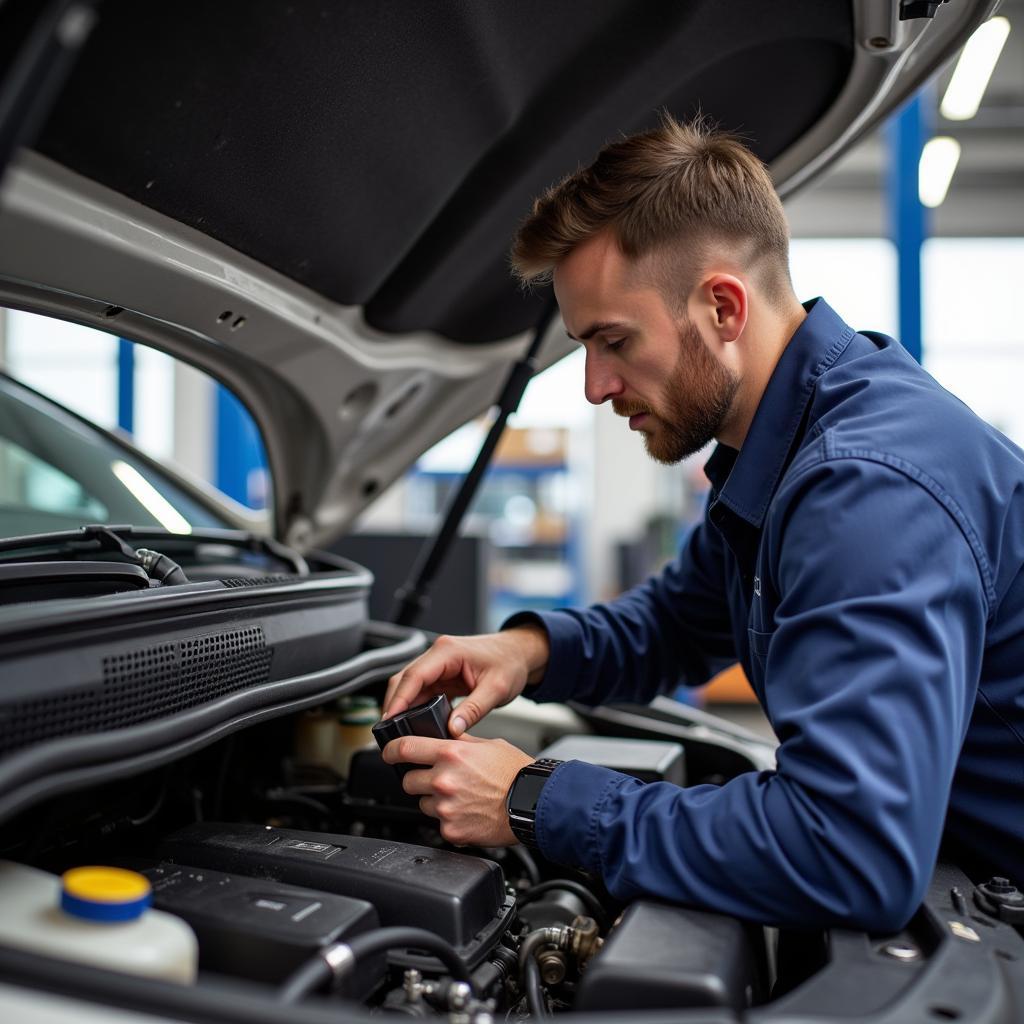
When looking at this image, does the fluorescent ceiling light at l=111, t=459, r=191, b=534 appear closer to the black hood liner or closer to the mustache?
the black hood liner

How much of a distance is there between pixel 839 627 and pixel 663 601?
2.33 ft

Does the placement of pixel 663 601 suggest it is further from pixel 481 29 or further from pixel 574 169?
pixel 481 29

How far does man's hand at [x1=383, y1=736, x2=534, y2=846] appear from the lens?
3.21 ft

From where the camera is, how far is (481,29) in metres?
1.08

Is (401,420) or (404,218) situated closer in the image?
(404,218)

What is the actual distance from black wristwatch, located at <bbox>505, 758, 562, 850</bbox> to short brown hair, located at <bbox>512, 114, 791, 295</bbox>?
1.90 ft

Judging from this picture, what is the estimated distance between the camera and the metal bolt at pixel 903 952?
783 millimetres

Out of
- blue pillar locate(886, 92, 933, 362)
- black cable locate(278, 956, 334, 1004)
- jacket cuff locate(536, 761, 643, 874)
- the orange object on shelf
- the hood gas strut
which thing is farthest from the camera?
the orange object on shelf

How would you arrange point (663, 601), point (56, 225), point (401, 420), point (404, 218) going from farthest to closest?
point (401, 420)
point (663, 601)
point (404, 218)
point (56, 225)

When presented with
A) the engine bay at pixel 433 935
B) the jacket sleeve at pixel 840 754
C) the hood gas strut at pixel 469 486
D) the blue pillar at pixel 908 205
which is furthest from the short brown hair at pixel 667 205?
the blue pillar at pixel 908 205

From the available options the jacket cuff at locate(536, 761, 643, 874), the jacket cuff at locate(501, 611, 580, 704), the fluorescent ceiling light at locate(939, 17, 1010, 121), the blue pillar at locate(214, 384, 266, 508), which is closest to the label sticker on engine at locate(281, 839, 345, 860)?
the jacket cuff at locate(536, 761, 643, 874)

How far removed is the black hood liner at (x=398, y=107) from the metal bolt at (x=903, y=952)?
38.3 inches

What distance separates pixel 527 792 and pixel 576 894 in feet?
0.75

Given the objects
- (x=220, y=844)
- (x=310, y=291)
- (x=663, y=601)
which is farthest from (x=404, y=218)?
(x=220, y=844)
